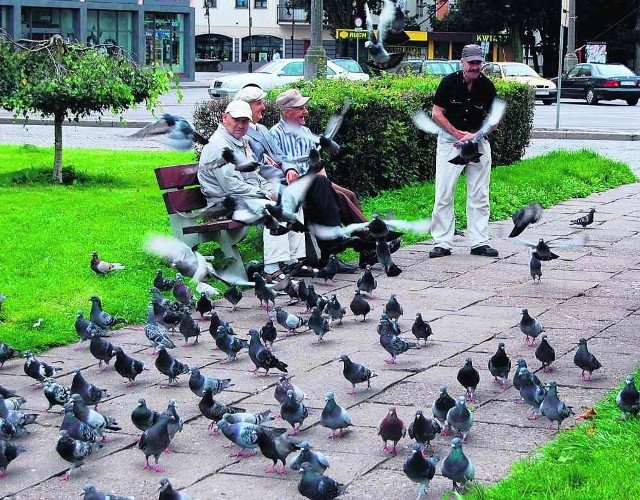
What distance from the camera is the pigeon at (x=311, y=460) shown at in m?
4.70

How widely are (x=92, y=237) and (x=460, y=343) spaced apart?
4.40m

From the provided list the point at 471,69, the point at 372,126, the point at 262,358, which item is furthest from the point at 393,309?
the point at 372,126

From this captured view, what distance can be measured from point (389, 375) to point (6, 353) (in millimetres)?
2208

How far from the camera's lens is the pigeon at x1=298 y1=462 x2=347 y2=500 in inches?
174

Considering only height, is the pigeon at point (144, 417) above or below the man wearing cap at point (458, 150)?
below

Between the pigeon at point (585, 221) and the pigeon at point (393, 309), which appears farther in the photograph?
the pigeon at point (585, 221)

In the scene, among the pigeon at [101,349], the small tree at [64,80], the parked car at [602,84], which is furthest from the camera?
the parked car at [602,84]

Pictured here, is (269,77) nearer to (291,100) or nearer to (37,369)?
(291,100)

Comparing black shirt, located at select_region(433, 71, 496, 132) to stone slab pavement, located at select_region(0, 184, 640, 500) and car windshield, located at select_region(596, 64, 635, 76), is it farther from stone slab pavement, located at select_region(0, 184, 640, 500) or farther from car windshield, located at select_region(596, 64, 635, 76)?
car windshield, located at select_region(596, 64, 635, 76)

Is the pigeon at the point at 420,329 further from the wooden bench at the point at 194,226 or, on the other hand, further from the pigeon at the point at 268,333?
the wooden bench at the point at 194,226

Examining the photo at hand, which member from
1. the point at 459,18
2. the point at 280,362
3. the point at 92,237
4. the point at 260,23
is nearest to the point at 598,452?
the point at 280,362

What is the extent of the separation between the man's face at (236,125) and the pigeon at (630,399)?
4619mm

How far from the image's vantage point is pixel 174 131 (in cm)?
909

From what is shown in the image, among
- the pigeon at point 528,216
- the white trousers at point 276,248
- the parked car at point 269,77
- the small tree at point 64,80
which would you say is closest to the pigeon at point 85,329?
the white trousers at point 276,248
